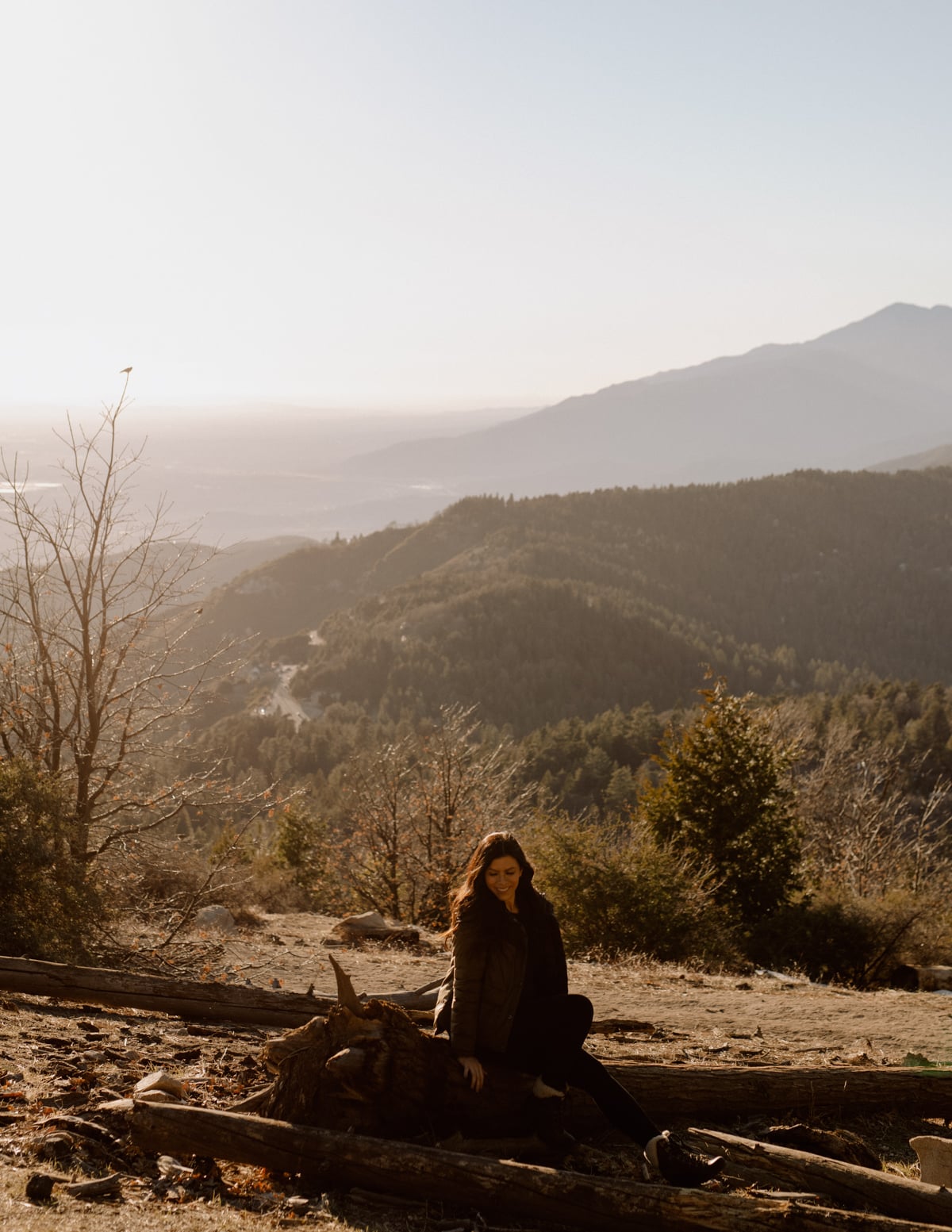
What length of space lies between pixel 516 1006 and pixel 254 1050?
236cm

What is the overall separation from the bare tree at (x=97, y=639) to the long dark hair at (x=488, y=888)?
21.3 ft

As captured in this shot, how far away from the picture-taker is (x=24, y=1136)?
4.23 meters

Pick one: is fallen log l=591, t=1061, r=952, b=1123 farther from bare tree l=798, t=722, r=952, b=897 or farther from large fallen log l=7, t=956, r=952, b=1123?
bare tree l=798, t=722, r=952, b=897

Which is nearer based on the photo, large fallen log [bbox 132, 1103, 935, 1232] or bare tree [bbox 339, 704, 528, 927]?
large fallen log [bbox 132, 1103, 935, 1232]

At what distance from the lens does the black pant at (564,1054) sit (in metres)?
4.44

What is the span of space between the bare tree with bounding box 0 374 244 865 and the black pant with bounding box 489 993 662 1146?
6707 mm

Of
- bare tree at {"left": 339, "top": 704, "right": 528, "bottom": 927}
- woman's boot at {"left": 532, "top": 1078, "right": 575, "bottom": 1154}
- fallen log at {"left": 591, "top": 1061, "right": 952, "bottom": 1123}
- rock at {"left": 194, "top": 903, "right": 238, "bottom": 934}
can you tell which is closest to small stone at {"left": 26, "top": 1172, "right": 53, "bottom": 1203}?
woman's boot at {"left": 532, "top": 1078, "right": 575, "bottom": 1154}

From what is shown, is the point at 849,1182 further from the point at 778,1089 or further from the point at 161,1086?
the point at 161,1086

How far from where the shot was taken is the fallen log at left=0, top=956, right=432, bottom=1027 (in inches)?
248

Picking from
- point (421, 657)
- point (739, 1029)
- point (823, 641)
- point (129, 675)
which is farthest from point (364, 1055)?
point (823, 641)

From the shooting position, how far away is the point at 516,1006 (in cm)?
454

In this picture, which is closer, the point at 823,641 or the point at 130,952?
the point at 130,952

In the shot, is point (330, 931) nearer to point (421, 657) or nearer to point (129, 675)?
point (129, 675)

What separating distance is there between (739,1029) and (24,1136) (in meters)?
5.96
